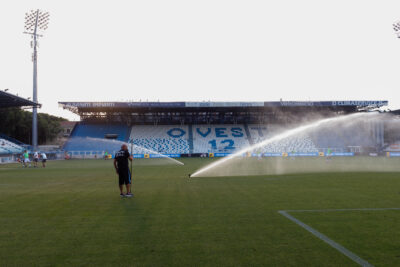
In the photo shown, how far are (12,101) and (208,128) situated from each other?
36.7 meters

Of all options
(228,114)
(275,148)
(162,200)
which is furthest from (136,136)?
(162,200)

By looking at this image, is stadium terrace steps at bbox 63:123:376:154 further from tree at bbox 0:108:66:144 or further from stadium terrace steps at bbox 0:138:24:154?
tree at bbox 0:108:66:144

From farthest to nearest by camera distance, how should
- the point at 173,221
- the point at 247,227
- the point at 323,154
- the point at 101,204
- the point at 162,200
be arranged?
the point at 323,154, the point at 162,200, the point at 101,204, the point at 173,221, the point at 247,227

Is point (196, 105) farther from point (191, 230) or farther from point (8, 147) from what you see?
point (191, 230)

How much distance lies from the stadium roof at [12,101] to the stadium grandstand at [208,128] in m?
14.6

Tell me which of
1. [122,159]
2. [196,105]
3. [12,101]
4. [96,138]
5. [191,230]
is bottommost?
A: [191,230]

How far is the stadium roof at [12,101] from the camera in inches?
1342

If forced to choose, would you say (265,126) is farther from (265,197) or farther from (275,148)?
(265,197)

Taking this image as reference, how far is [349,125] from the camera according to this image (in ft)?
190

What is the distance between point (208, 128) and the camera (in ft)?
209

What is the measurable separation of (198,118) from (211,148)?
10415 millimetres

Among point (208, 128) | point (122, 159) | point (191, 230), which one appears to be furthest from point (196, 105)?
point (191, 230)
